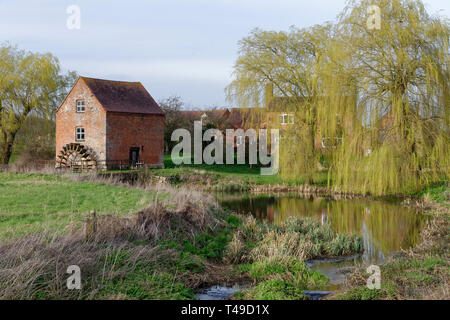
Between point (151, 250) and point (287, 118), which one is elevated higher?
point (287, 118)

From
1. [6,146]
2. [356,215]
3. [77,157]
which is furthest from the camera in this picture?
[6,146]

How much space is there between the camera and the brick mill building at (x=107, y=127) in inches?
1077

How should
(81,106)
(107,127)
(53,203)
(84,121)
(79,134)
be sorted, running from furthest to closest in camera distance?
(79,134), (81,106), (84,121), (107,127), (53,203)

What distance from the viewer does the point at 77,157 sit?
2742cm

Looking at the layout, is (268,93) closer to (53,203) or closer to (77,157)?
(77,157)

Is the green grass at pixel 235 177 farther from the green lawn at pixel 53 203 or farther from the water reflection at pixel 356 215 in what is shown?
the green lawn at pixel 53 203

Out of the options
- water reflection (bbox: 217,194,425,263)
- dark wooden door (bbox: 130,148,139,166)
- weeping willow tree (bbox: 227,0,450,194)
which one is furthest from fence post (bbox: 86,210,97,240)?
dark wooden door (bbox: 130,148,139,166)

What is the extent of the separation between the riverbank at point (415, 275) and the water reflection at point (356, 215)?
0.63m

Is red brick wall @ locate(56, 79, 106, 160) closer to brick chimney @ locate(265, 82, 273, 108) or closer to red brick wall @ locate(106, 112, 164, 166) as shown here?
Answer: red brick wall @ locate(106, 112, 164, 166)

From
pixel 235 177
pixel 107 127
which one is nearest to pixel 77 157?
pixel 107 127

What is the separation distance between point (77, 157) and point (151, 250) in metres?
Answer: 21.0

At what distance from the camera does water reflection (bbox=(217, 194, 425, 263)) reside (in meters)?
11.7
